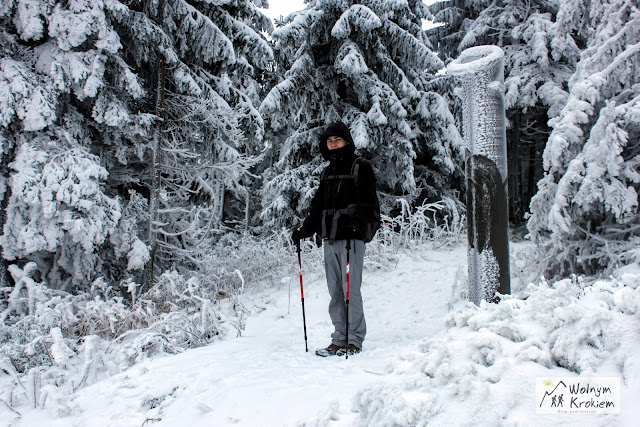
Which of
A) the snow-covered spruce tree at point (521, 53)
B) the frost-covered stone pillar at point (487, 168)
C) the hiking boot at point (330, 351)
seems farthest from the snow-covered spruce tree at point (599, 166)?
the snow-covered spruce tree at point (521, 53)

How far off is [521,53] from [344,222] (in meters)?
14.3

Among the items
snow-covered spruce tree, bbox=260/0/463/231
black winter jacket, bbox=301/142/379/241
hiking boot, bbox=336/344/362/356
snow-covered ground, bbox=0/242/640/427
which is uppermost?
snow-covered spruce tree, bbox=260/0/463/231

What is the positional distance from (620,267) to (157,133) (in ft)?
21.7

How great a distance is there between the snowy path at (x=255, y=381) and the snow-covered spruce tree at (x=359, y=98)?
19.5 ft

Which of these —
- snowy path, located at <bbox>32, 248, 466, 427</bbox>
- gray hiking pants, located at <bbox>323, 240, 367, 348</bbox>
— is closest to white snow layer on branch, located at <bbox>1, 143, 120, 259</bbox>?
snowy path, located at <bbox>32, 248, 466, 427</bbox>

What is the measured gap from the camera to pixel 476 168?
12.1 ft

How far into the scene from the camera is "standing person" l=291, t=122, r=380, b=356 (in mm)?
4320

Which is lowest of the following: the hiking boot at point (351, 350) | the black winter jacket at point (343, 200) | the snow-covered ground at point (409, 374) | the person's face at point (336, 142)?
the hiking boot at point (351, 350)

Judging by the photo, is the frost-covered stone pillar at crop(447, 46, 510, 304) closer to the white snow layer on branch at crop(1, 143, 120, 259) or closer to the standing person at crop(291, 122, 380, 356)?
the standing person at crop(291, 122, 380, 356)

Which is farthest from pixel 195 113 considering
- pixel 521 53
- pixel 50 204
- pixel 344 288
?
pixel 521 53

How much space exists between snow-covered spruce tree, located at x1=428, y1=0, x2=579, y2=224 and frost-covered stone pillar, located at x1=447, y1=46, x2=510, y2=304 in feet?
36.4

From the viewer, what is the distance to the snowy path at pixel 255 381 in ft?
9.19

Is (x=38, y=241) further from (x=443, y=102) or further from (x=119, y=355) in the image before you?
(x=443, y=102)

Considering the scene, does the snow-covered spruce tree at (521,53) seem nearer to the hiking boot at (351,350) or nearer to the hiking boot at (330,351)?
the hiking boot at (351,350)
